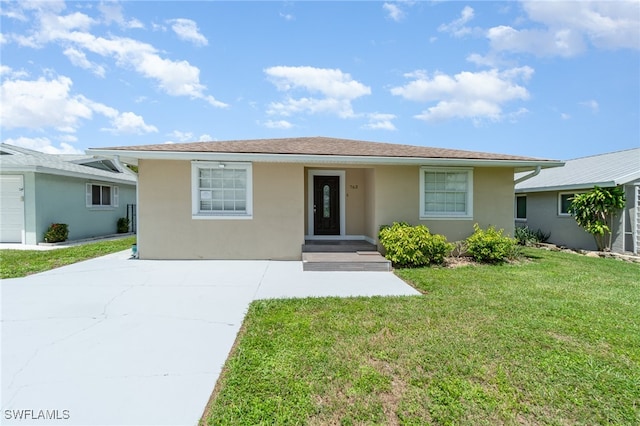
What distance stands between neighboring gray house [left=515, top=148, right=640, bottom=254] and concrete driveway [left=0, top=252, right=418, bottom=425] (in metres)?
9.26

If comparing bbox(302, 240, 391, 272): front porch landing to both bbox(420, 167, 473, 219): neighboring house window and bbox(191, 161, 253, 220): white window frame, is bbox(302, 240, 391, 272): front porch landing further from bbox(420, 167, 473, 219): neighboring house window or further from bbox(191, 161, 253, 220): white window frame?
bbox(420, 167, 473, 219): neighboring house window

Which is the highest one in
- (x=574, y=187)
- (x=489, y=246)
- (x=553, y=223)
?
(x=574, y=187)

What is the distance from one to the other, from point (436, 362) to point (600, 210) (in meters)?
11.2

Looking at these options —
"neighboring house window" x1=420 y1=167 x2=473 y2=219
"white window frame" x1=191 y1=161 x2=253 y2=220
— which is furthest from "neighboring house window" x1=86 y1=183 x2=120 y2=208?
"neighboring house window" x1=420 y1=167 x2=473 y2=219

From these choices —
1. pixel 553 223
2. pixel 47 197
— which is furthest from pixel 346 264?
pixel 47 197

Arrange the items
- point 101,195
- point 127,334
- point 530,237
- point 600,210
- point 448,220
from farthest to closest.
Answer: point 101,195 < point 530,237 < point 600,210 < point 448,220 < point 127,334

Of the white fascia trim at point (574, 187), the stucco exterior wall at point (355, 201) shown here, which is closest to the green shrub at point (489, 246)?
the stucco exterior wall at point (355, 201)

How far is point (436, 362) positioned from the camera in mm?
3072

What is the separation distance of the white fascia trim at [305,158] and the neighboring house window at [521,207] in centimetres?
628

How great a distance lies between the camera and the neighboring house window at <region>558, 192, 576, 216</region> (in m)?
11.9

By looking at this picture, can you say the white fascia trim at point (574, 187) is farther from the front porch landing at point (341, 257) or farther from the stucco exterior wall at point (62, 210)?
the stucco exterior wall at point (62, 210)

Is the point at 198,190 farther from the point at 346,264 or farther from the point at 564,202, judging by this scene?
the point at 564,202

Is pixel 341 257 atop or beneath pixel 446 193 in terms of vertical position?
beneath

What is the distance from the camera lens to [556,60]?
41.4 ft
